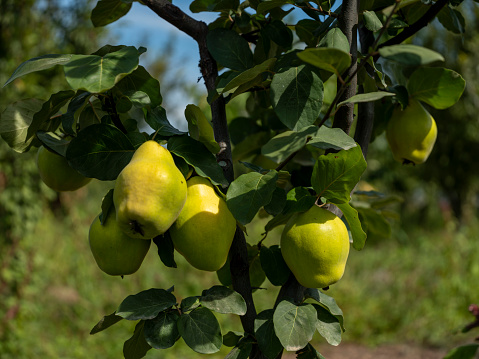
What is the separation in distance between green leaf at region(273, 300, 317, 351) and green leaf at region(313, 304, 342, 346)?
0.03m

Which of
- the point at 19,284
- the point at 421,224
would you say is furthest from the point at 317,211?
the point at 421,224

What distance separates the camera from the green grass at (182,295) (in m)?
2.29

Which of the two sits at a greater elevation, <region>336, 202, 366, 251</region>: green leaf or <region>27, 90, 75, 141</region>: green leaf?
<region>27, 90, 75, 141</region>: green leaf

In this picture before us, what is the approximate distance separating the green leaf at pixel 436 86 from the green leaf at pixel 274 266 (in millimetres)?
266

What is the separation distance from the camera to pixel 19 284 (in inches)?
86.9

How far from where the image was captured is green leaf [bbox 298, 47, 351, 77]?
0.43m

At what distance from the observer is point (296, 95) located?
493 millimetres

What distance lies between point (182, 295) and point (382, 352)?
1093 millimetres

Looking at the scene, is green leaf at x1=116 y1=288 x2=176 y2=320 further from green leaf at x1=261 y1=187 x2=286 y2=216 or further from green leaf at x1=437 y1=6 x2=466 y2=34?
green leaf at x1=437 y1=6 x2=466 y2=34

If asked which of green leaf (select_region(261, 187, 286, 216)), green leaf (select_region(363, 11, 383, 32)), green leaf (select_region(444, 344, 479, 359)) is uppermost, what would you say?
green leaf (select_region(363, 11, 383, 32))

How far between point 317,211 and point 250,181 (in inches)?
3.5

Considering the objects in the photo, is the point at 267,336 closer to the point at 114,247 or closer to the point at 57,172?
the point at 114,247

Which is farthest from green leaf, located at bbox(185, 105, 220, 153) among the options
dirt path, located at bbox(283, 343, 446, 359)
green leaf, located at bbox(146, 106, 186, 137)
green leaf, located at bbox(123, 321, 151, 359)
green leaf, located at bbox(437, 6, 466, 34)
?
dirt path, located at bbox(283, 343, 446, 359)

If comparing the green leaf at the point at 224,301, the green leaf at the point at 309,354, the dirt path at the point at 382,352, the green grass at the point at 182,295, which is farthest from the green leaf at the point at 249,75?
the dirt path at the point at 382,352
